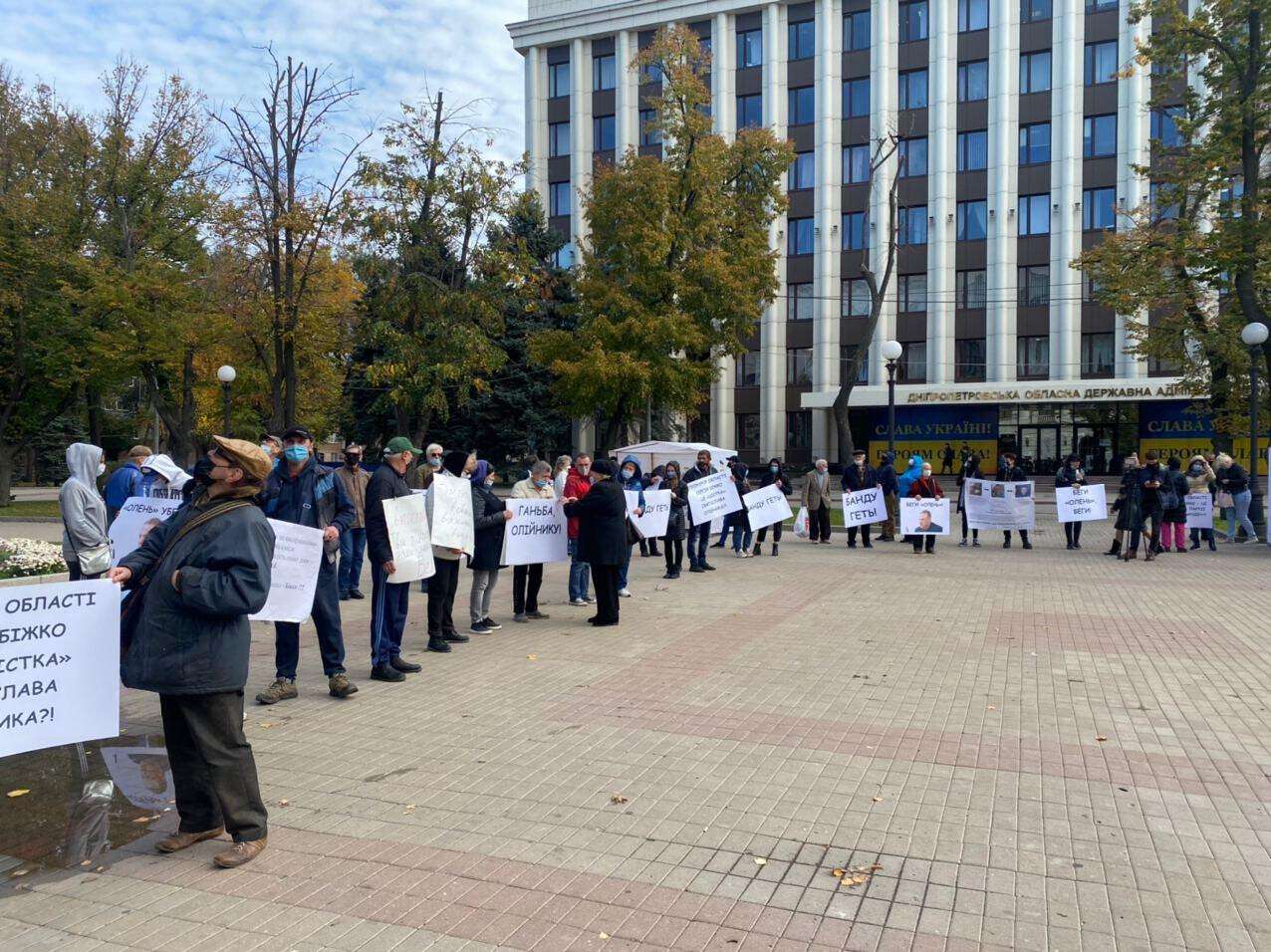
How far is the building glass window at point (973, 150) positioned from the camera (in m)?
46.2

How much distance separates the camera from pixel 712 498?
16.7m

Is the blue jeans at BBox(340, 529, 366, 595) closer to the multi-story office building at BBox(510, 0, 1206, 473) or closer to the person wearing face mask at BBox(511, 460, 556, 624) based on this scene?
the person wearing face mask at BBox(511, 460, 556, 624)

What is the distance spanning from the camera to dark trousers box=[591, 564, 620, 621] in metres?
10.8

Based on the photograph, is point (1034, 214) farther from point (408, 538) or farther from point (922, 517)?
point (408, 538)

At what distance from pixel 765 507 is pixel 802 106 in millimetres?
37278

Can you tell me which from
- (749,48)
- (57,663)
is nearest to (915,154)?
(749,48)

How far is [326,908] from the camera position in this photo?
4043 millimetres

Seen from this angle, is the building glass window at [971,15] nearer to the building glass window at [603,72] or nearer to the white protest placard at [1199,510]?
the building glass window at [603,72]

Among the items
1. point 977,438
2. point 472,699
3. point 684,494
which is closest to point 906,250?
point 977,438

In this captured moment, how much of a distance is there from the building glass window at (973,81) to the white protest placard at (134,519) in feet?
147

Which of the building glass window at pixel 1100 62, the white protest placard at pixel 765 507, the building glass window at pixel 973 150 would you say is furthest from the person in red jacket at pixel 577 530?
the building glass window at pixel 1100 62

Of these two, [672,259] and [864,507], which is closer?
[864,507]

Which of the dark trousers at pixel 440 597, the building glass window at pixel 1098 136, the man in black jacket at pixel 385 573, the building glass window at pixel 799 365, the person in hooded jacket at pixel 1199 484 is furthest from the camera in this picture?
the building glass window at pixel 799 365

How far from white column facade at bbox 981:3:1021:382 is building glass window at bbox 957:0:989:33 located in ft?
2.37
